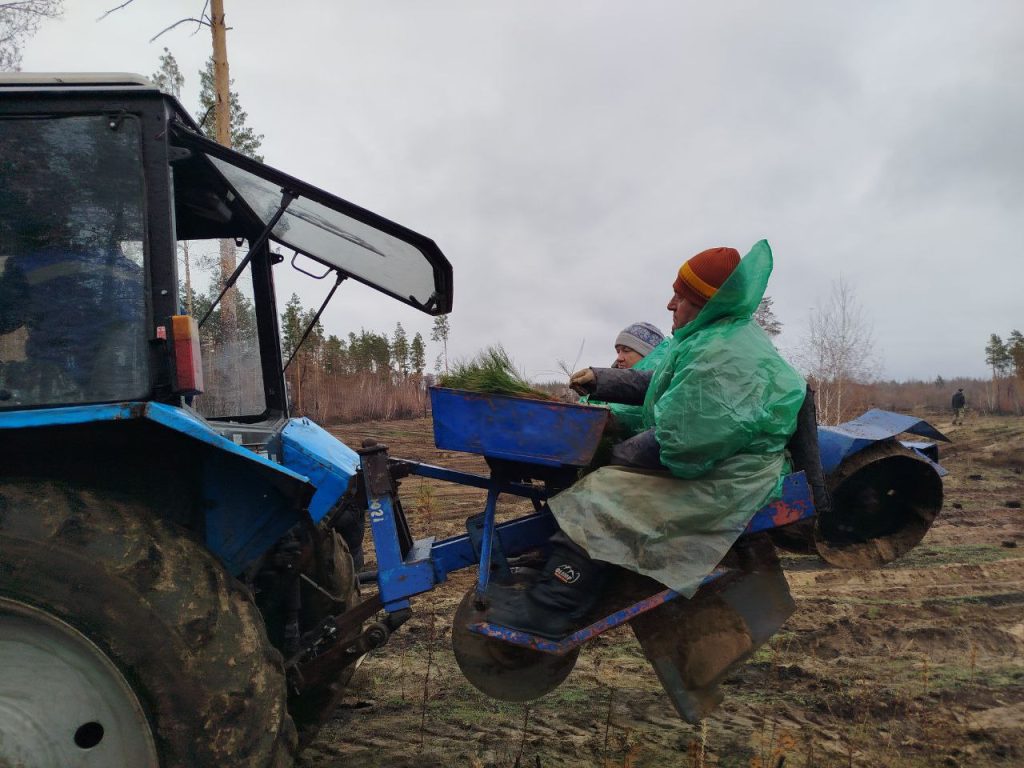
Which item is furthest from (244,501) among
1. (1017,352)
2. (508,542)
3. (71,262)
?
(1017,352)

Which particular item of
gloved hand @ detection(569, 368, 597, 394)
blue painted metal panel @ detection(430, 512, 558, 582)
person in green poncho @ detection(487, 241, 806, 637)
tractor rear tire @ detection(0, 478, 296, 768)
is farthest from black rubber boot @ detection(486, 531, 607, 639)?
tractor rear tire @ detection(0, 478, 296, 768)

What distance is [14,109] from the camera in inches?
86.6

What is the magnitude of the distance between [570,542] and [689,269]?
124cm

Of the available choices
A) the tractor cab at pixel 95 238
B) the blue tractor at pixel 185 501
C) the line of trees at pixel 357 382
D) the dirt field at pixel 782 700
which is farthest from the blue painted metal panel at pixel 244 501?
the line of trees at pixel 357 382

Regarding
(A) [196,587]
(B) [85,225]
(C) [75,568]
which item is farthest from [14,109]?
(A) [196,587]

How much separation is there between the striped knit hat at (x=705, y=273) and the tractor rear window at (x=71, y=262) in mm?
2055

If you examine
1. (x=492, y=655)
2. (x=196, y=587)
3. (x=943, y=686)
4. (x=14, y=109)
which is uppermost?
(x=14, y=109)

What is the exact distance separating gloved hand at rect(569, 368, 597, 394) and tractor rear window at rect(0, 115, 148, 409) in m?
1.76

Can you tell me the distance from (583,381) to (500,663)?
1.27 metres

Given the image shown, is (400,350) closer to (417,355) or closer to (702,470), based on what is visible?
(417,355)

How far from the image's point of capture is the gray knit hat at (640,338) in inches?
171

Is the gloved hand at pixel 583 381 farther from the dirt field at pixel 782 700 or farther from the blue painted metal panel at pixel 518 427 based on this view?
the dirt field at pixel 782 700

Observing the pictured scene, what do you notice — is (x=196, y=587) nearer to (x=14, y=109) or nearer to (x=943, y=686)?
(x=14, y=109)

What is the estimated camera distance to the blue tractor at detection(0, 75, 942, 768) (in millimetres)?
1990
